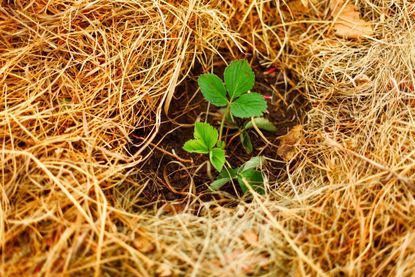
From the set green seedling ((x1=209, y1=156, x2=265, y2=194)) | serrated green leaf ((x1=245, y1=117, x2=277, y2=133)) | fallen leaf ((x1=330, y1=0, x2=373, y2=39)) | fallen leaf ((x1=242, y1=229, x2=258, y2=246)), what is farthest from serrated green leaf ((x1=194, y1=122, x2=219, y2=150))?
fallen leaf ((x1=330, y1=0, x2=373, y2=39))

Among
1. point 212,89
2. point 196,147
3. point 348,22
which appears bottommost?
point 196,147

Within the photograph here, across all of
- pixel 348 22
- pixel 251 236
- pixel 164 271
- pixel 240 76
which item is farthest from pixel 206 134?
pixel 348 22

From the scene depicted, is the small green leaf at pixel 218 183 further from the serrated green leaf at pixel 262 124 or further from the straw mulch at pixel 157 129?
the serrated green leaf at pixel 262 124

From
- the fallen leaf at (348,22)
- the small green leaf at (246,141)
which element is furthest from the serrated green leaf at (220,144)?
the fallen leaf at (348,22)

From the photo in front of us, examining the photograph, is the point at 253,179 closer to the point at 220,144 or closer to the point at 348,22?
the point at 220,144

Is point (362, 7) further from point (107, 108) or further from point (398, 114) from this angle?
point (107, 108)

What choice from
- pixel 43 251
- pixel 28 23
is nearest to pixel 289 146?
pixel 43 251
